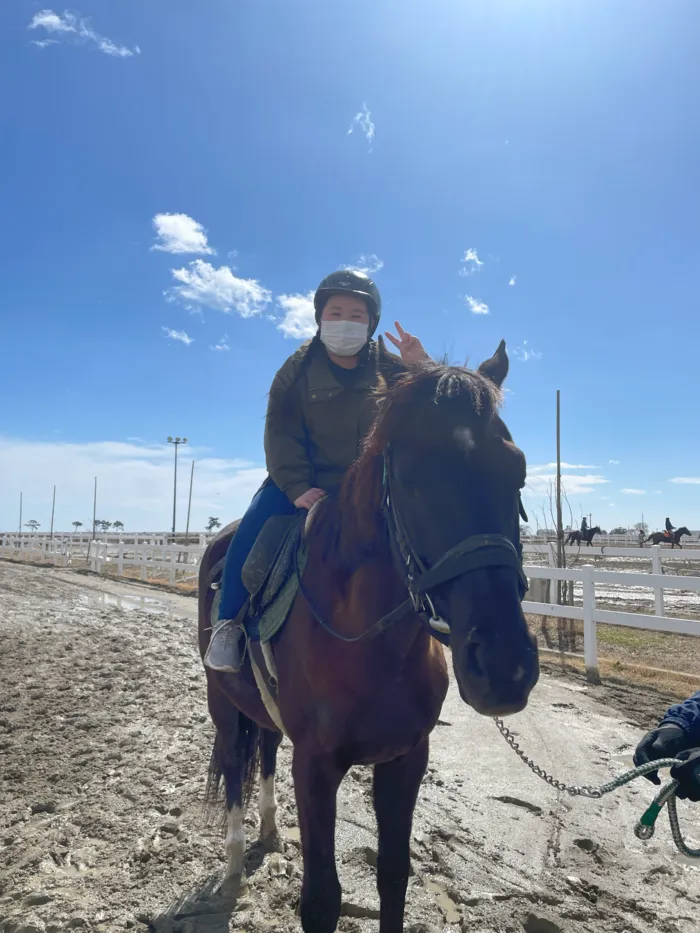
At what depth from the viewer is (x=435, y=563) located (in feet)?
5.61

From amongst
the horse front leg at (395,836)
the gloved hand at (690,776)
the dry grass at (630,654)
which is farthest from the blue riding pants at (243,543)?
the dry grass at (630,654)

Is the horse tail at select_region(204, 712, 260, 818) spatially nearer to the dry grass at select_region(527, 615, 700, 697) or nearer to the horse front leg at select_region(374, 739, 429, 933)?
the horse front leg at select_region(374, 739, 429, 933)

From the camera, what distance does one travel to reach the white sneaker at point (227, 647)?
9.37 ft

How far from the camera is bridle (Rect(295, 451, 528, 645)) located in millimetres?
1633

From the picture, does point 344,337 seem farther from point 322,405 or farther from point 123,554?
point 123,554

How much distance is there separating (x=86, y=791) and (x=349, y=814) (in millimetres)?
1944

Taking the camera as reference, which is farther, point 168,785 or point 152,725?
point 152,725

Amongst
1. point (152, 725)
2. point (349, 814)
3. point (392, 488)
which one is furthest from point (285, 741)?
point (392, 488)

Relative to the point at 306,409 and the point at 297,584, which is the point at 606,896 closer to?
the point at 297,584

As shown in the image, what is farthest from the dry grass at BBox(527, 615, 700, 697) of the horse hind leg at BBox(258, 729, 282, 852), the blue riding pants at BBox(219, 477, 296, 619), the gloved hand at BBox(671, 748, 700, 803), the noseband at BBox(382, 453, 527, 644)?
the noseband at BBox(382, 453, 527, 644)

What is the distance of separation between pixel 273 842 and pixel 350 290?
340 centimetres

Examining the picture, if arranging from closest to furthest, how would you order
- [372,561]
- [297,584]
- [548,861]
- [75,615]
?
[372,561] < [297,584] < [548,861] < [75,615]

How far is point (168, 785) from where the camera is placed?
14.0ft

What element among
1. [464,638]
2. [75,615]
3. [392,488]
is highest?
[392,488]
